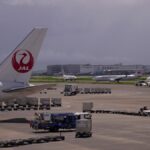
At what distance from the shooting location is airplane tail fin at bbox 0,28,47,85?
49.2 meters

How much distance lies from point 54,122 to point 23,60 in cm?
1087

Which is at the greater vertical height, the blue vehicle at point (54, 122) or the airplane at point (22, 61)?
the airplane at point (22, 61)

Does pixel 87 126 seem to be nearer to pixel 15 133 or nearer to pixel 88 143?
pixel 88 143

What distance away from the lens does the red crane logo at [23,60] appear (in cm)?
4912

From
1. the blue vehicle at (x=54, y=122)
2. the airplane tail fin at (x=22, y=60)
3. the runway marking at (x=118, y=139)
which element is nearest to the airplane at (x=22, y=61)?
the airplane tail fin at (x=22, y=60)


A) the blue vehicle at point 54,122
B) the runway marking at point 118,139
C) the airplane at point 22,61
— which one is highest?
the airplane at point 22,61

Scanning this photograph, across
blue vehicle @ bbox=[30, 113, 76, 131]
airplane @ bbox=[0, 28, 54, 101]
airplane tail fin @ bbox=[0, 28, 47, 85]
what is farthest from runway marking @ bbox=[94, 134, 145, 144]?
airplane tail fin @ bbox=[0, 28, 47, 85]

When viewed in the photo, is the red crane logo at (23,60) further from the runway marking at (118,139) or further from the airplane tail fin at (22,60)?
the runway marking at (118,139)

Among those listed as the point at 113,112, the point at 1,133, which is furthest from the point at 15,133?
the point at 113,112

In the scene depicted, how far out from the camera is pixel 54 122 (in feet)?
133

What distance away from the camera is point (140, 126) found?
145ft

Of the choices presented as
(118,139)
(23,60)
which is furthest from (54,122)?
(23,60)

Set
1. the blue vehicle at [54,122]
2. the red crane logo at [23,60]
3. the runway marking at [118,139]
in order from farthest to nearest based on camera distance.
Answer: the red crane logo at [23,60] → the blue vehicle at [54,122] → the runway marking at [118,139]

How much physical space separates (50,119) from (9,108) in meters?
26.0
